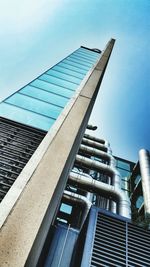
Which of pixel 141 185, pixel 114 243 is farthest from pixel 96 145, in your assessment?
pixel 114 243

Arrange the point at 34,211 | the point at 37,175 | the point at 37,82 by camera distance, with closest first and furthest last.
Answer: the point at 34,211
the point at 37,175
the point at 37,82

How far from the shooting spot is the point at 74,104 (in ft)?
16.8

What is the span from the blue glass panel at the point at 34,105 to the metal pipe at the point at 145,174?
14.0ft

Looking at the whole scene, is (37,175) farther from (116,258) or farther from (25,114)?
(25,114)

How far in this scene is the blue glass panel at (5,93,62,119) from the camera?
7719mm

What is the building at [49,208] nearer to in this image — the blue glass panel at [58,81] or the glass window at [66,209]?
the blue glass panel at [58,81]

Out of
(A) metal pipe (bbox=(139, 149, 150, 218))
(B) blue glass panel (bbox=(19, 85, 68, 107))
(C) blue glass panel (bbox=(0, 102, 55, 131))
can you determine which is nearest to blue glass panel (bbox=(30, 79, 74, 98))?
(B) blue glass panel (bbox=(19, 85, 68, 107))

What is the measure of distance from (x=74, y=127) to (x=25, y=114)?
3204 millimetres

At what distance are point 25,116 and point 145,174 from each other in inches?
253

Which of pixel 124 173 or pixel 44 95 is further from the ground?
pixel 44 95

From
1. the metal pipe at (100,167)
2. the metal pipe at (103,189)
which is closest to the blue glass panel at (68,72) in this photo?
the metal pipe at (100,167)

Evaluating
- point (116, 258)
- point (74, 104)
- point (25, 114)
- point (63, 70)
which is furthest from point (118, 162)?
point (116, 258)

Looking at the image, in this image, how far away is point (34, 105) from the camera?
8.06 meters

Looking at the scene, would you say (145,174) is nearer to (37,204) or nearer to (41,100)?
(41,100)
